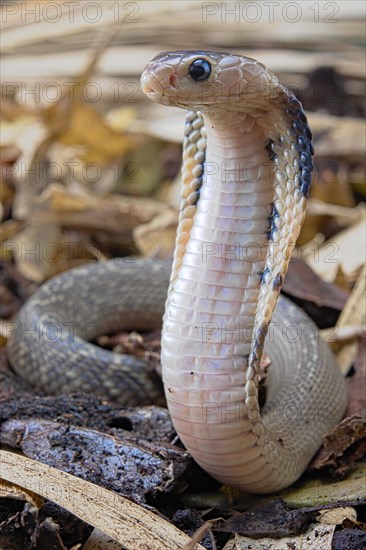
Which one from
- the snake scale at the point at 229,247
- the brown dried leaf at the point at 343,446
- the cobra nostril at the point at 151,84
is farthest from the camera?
the brown dried leaf at the point at 343,446

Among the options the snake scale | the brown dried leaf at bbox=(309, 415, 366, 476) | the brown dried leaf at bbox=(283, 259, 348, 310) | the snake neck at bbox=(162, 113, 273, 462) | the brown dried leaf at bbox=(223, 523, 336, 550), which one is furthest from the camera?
the brown dried leaf at bbox=(283, 259, 348, 310)

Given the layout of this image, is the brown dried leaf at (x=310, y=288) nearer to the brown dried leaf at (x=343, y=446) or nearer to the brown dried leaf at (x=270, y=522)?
the brown dried leaf at (x=343, y=446)

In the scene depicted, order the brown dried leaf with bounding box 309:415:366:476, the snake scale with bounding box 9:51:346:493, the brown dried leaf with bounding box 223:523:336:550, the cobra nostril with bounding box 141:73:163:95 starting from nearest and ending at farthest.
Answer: the cobra nostril with bounding box 141:73:163:95
the snake scale with bounding box 9:51:346:493
the brown dried leaf with bounding box 223:523:336:550
the brown dried leaf with bounding box 309:415:366:476

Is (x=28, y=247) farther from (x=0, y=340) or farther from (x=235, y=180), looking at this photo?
(x=235, y=180)

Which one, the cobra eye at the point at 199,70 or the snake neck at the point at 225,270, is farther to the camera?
the snake neck at the point at 225,270

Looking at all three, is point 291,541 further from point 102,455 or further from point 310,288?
point 310,288

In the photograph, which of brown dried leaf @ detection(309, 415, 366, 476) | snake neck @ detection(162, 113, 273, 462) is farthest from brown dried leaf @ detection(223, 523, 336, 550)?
brown dried leaf @ detection(309, 415, 366, 476)

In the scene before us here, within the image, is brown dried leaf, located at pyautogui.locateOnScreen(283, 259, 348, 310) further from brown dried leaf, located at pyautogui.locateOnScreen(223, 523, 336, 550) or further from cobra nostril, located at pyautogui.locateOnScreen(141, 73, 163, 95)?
cobra nostril, located at pyautogui.locateOnScreen(141, 73, 163, 95)

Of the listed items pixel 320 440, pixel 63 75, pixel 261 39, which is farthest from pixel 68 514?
pixel 261 39

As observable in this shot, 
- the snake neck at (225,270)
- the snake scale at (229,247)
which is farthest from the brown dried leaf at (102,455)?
the snake neck at (225,270)
